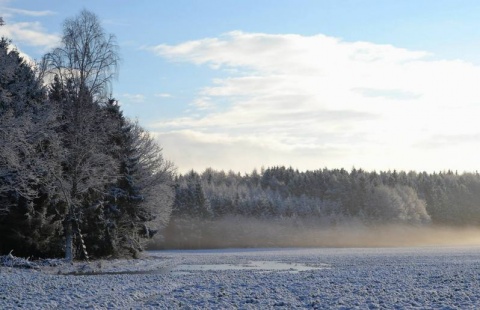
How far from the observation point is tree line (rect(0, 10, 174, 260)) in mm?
36375

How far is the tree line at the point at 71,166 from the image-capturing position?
36.4 m

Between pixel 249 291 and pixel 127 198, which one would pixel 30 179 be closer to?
pixel 127 198

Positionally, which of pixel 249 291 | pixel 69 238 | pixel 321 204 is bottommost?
pixel 249 291

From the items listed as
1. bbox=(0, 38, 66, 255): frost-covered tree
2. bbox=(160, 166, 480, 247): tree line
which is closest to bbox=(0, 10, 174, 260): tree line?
bbox=(0, 38, 66, 255): frost-covered tree

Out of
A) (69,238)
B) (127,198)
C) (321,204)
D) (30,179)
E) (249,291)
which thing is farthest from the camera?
(321,204)

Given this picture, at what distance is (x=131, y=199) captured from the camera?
5116 cm

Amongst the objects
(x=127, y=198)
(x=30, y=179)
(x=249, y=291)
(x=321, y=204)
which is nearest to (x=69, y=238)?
(x=30, y=179)

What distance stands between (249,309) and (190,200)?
9333cm

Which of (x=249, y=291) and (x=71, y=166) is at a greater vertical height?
(x=71, y=166)

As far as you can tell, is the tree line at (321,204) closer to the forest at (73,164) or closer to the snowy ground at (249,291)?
the forest at (73,164)

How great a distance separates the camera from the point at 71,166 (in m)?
43.5

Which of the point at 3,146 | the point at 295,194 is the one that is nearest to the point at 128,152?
the point at 3,146

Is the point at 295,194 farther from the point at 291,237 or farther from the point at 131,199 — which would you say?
the point at 131,199

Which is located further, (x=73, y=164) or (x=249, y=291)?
(x=73, y=164)
